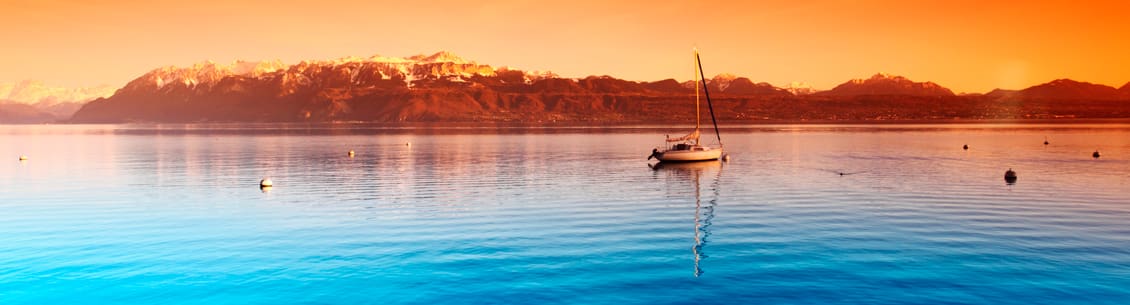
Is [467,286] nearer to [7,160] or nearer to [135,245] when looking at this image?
[135,245]

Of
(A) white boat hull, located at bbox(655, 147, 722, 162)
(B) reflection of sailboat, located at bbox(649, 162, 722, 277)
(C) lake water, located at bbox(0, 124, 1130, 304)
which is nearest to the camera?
(C) lake water, located at bbox(0, 124, 1130, 304)

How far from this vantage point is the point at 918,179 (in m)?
59.6

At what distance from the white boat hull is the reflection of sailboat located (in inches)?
21.7

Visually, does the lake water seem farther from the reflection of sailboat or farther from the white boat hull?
the white boat hull

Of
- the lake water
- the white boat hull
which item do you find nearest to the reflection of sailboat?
the lake water

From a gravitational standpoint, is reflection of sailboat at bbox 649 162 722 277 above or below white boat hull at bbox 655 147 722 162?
below

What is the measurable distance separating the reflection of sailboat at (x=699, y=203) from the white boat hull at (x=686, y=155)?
55 centimetres

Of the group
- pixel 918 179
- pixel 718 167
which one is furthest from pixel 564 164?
pixel 918 179

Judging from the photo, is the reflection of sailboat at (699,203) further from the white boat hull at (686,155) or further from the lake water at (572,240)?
the white boat hull at (686,155)

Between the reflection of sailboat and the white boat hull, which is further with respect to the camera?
the white boat hull

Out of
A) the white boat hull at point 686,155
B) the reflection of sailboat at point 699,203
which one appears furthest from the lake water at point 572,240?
the white boat hull at point 686,155

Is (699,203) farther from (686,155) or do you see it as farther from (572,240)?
(686,155)

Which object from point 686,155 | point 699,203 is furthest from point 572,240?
point 686,155

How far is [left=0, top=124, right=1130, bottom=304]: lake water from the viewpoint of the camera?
2241cm
